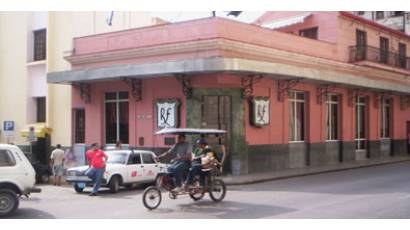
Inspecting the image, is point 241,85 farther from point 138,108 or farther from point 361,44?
point 361,44

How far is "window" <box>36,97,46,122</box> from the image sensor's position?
27.2m

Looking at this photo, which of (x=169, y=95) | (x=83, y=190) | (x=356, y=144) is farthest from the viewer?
(x=356, y=144)

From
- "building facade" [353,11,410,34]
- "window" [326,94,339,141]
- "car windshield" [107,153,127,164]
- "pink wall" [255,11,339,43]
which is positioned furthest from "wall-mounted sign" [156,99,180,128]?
"building facade" [353,11,410,34]

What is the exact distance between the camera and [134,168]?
58.0 feet

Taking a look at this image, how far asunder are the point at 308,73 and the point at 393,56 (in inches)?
442

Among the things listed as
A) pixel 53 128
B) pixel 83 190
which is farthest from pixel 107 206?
pixel 53 128

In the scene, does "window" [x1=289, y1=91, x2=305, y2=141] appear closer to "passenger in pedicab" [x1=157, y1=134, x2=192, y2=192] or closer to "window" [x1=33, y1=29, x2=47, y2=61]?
"passenger in pedicab" [x1=157, y1=134, x2=192, y2=192]

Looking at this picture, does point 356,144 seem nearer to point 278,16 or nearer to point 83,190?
point 278,16

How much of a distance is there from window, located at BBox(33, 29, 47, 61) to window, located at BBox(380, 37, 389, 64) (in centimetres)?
1823

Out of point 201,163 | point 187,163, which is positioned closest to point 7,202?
point 187,163

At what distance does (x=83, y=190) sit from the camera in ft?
57.5

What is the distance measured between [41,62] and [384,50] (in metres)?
18.7

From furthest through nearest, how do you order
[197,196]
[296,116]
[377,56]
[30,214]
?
[377,56] < [296,116] < [197,196] < [30,214]

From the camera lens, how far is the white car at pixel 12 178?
474 inches
